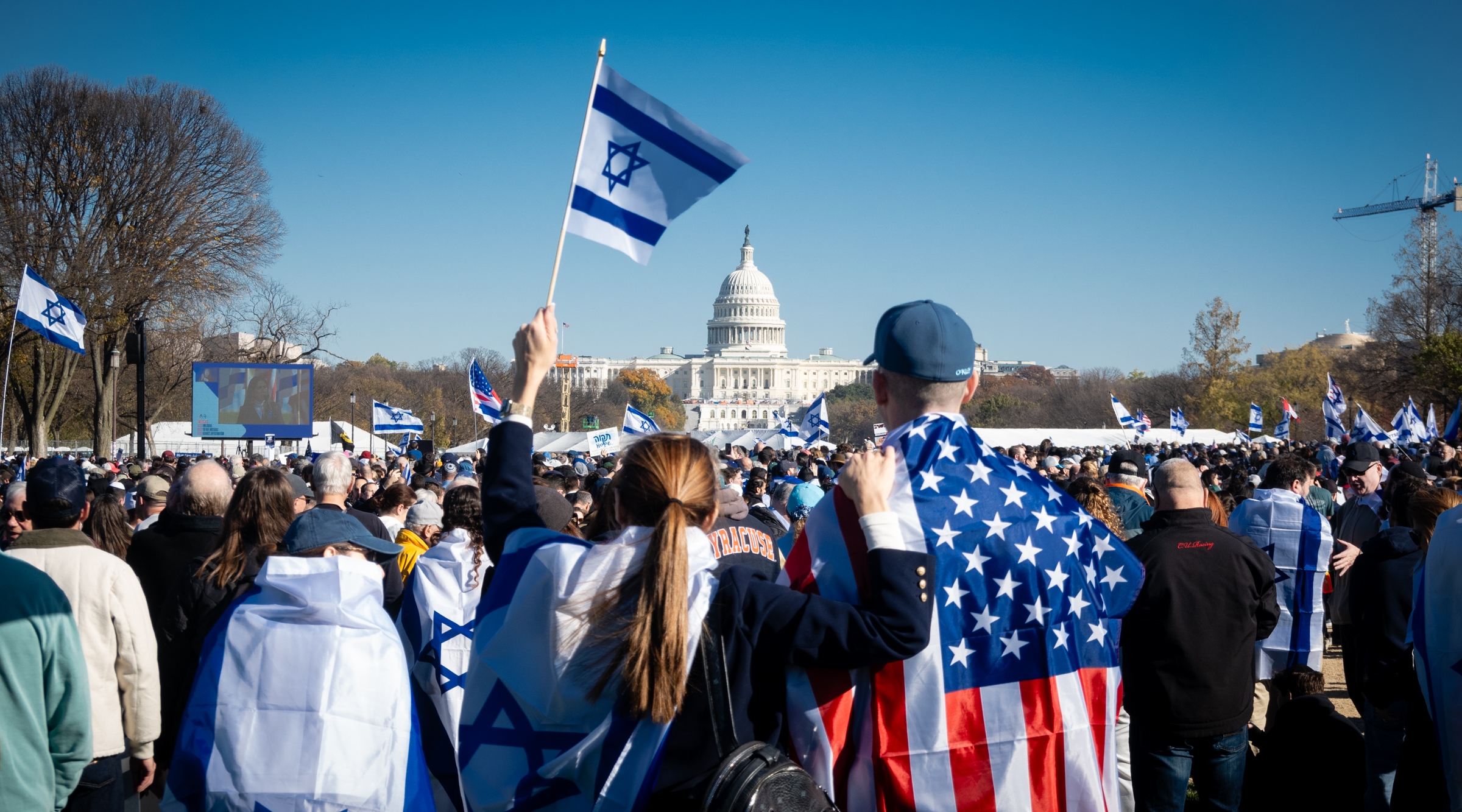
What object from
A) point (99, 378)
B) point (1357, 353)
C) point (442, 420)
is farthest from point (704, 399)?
point (99, 378)

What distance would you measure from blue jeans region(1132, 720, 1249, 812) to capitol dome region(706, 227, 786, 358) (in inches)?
5724

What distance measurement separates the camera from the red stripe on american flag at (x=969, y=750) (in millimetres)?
2170

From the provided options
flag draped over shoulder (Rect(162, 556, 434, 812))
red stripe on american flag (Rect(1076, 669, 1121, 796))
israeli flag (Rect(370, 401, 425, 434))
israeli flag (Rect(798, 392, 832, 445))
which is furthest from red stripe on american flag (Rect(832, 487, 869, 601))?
israeli flag (Rect(370, 401, 425, 434))

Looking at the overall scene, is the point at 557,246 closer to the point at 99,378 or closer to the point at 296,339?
the point at 99,378

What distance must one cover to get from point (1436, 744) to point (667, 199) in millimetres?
2757

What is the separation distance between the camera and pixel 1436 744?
9.25ft

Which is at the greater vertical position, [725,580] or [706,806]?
[725,580]

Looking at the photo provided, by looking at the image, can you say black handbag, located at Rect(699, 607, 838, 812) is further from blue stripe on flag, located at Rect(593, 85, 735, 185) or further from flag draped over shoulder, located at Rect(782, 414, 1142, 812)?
blue stripe on flag, located at Rect(593, 85, 735, 185)

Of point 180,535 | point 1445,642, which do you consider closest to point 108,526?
point 180,535

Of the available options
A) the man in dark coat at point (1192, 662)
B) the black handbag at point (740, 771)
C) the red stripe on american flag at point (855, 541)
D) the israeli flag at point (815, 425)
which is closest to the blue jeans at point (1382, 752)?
the man in dark coat at point (1192, 662)

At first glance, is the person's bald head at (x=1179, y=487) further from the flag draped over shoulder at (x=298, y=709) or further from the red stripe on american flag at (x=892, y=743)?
the flag draped over shoulder at (x=298, y=709)

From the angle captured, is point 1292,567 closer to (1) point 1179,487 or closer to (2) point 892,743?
(1) point 1179,487

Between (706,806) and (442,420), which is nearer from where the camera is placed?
(706,806)

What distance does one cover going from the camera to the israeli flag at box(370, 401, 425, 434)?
21.9 metres
